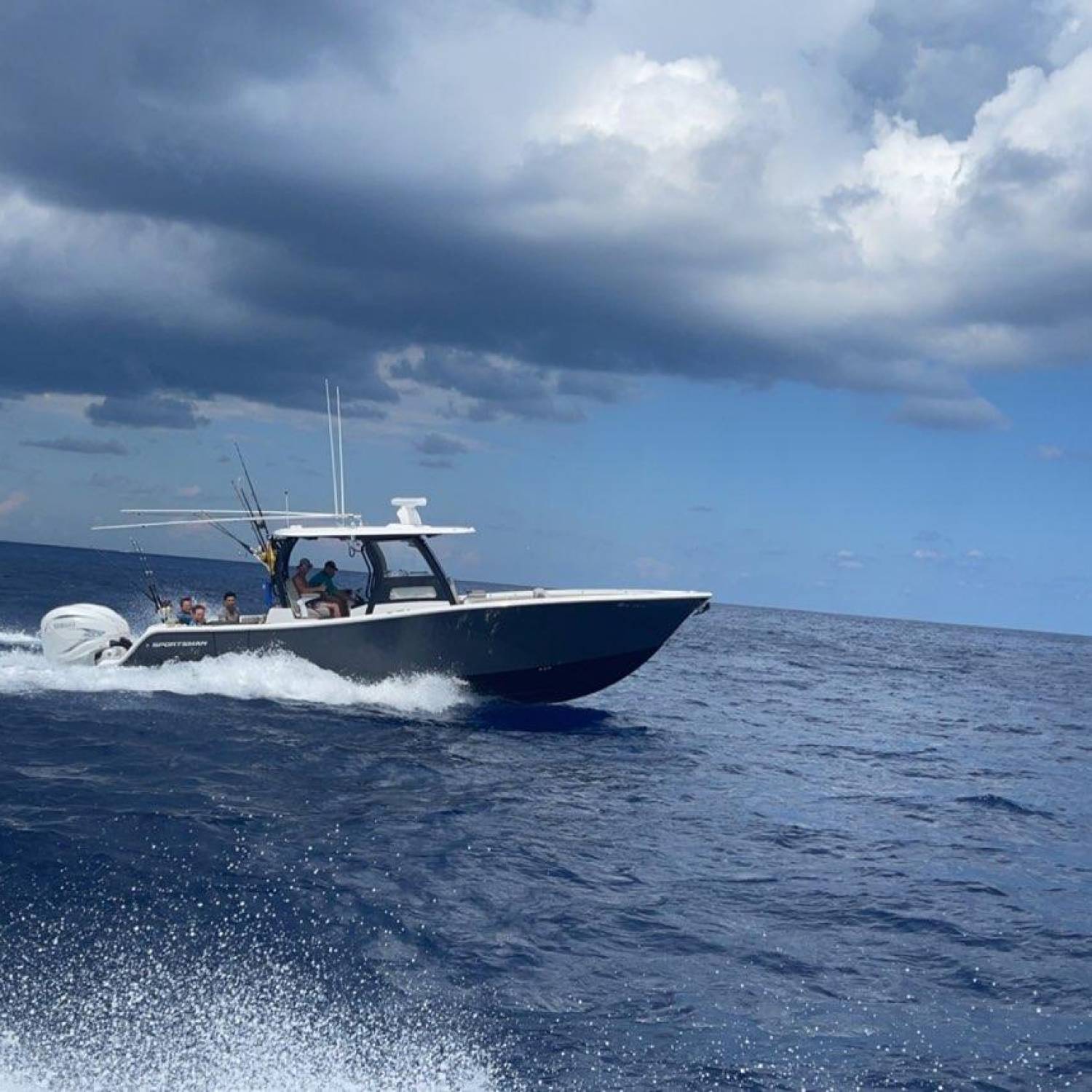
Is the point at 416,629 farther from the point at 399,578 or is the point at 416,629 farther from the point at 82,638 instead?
the point at 82,638

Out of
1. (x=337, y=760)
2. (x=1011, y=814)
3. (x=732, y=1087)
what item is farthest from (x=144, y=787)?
(x=1011, y=814)

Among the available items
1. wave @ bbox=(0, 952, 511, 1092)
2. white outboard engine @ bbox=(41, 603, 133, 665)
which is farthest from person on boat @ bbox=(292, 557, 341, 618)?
wave @ bbox=(0, 952, 511, 1092)

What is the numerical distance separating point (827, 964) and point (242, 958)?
442cm

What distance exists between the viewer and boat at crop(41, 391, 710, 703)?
61.9ft

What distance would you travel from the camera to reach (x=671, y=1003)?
25.5 feet

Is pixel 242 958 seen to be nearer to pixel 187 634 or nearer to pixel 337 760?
pixel 337 760

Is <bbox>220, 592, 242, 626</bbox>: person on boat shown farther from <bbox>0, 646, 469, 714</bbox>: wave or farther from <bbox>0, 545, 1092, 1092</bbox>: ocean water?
<bbox>0, 545, 1092, 1092</bbox>: ocean water

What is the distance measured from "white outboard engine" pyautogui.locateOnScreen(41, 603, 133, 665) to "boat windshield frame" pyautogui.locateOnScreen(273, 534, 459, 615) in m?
4.50

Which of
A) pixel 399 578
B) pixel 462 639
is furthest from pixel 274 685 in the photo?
pixel 462 639

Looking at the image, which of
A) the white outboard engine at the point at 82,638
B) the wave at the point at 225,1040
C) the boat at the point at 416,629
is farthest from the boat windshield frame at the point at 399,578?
the wave at the point at 225,1040

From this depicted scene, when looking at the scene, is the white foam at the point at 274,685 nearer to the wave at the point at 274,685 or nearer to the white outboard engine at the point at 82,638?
the wave at the point at 274,685

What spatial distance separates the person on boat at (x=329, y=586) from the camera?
64.6 ft

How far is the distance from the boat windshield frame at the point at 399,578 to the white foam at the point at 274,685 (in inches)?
54.5

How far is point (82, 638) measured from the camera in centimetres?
2031
